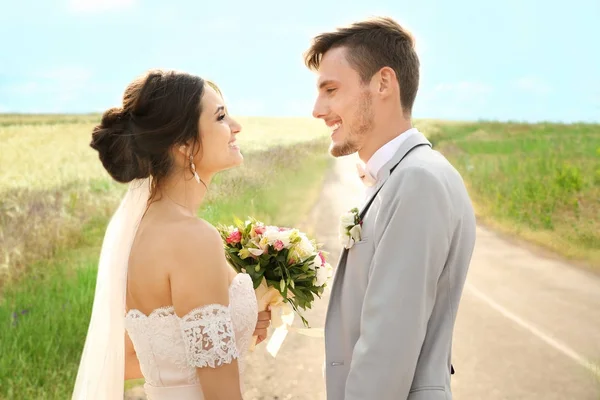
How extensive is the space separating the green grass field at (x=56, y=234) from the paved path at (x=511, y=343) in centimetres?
180

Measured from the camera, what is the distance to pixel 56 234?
9617 mm

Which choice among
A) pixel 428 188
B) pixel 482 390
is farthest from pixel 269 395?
pixel 428 188

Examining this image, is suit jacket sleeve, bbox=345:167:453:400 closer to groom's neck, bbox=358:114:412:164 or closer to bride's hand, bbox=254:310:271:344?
groom's neck, bbox=358:114:412:164

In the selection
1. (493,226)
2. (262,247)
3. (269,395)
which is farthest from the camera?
(493,226)

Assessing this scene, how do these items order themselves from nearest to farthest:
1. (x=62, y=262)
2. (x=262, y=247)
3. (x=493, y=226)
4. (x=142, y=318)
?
(x=142, y=318)
(x=262, y=247)
(x=62, y=262)
(x=493, y=226)

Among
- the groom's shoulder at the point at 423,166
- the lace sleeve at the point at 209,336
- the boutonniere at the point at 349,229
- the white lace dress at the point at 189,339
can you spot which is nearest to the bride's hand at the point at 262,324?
the white lace dress at the point at 189,339

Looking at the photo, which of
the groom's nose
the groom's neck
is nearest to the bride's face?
the groom's nose

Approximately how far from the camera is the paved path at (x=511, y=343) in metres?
7.15

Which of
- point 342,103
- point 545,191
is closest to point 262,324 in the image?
point 342,103

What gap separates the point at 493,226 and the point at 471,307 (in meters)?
6.72

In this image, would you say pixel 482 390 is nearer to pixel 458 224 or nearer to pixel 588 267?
pixel 458 224

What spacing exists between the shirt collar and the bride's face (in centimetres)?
74

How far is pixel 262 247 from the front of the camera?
4047mm

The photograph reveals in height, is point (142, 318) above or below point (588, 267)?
above
